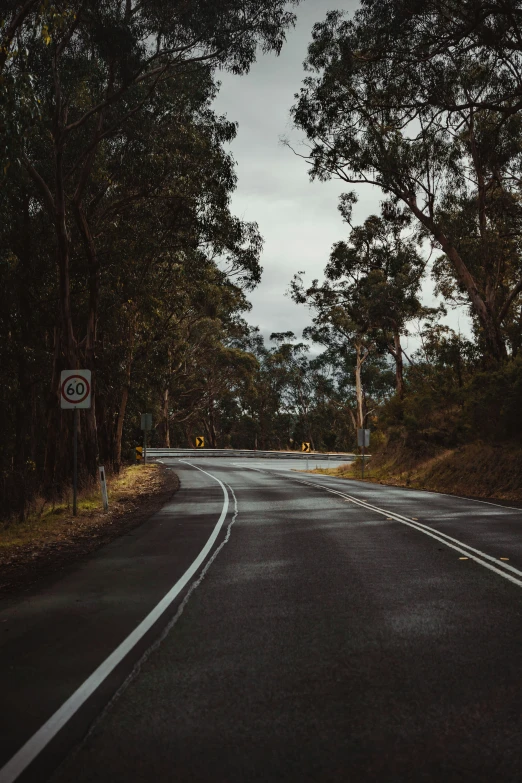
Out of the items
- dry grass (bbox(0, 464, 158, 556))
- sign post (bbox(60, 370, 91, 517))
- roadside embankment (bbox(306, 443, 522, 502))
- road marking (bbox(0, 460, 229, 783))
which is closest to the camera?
A: road marking (bbox(0, 460, 229, 783))

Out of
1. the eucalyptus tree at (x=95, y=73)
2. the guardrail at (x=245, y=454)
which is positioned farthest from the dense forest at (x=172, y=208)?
the guardrail at (x=245, y=454)

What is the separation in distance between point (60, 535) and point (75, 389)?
3.48m

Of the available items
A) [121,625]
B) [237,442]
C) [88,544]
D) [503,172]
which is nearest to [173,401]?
[237,442]

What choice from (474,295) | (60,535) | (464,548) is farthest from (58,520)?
(474,295)

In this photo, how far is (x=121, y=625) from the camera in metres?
6.38

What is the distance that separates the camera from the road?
11.8 ft

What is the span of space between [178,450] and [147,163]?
46371 mm

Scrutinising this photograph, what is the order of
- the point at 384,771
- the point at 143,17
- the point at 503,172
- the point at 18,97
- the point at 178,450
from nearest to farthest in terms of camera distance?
the point at 384,771, the point at 18,97, the point at 143,17, the point at 503,172, the point at 178,450

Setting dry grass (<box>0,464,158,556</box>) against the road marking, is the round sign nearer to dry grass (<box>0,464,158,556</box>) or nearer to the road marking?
dry grass (<box>0,464,158,556</box>)

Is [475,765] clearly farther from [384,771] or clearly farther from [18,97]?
[18,97]

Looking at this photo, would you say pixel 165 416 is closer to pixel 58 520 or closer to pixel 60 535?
pixel 58 520

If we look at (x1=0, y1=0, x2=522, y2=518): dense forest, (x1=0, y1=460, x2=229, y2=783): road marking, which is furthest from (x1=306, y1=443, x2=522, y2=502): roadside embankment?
(x1=0, y1=460, x2=229, y2=783): road marking

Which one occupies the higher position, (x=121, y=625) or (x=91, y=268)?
(x=91, y=268)

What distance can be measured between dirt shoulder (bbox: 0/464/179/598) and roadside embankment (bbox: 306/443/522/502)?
393 inches
